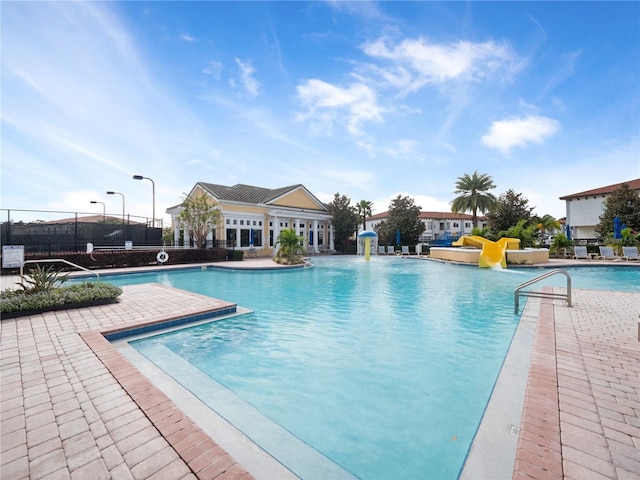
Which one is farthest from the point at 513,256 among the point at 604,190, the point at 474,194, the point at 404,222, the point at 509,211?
the point at 604,190

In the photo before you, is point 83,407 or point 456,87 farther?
point 456,87

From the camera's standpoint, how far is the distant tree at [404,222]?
32.3m

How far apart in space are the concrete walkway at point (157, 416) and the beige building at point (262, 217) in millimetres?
20850

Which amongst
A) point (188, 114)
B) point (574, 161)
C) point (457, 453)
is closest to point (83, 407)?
point (457, 453)

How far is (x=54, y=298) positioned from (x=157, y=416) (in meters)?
6.30

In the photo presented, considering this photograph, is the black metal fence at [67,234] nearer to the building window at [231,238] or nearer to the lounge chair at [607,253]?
the building window at [231,238]

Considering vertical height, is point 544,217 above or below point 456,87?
below

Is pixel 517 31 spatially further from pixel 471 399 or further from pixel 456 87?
Answer: pixel 471 399

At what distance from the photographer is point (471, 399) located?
11.7ft

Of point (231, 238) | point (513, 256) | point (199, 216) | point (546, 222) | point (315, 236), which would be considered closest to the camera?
point (513, 256)

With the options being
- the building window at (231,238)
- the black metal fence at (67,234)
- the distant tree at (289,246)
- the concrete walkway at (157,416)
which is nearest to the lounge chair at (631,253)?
the concrete walkway at (157,416)

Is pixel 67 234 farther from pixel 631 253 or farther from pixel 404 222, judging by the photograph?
pixel 631 253

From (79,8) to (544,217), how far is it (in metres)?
45.0

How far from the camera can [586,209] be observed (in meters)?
37.0
